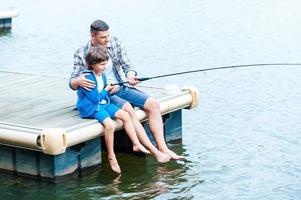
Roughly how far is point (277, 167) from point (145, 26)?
1227cm

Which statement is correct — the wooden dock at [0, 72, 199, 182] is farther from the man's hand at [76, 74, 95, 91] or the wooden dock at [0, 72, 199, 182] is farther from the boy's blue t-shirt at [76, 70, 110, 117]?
the man's hand at [76, 74, 95, 91]

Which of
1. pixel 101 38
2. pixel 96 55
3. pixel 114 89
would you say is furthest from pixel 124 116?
pixel 101 38

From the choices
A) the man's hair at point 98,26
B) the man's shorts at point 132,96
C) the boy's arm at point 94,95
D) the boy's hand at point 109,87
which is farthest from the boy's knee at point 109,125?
the man's hair at point 98,26

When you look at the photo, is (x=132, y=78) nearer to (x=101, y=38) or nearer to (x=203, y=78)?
(x=101, y=38)

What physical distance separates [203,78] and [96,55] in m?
5.96

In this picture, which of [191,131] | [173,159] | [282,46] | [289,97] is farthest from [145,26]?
[173,159]

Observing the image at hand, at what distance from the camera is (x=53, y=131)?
6824 mm

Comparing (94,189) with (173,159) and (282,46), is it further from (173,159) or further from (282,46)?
(282,46)

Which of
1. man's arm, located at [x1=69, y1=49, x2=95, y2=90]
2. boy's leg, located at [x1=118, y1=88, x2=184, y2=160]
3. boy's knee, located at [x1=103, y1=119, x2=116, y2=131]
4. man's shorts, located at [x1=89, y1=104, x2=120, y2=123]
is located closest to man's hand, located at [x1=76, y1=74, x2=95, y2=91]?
man's arm, located at [x1=69, y1=49, x2=95, y2=90]

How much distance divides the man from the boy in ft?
0.36

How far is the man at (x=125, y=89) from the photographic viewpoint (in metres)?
7.46

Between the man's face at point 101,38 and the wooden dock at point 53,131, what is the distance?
777 millimetres

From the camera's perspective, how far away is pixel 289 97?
Answer: 1133 centimetres

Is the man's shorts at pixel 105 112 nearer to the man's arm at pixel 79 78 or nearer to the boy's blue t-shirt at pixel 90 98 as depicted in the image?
the boy's blue t-shirt at pixel 90 98
